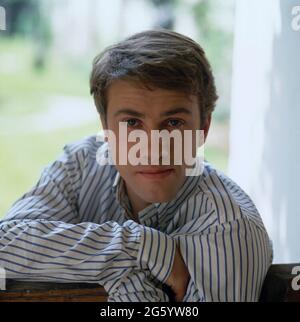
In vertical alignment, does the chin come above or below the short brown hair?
below

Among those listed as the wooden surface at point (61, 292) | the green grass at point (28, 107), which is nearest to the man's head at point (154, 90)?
the wooden surface at point (61, 292)

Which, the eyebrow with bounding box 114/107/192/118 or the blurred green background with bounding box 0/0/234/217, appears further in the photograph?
the blurred green background with bounding box 0/0/234/217

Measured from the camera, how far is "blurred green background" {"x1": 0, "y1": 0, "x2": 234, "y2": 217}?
3.68m

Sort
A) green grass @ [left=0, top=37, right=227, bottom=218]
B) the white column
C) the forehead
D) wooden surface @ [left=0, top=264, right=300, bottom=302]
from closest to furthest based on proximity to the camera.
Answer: wooden surface @ [left=0, top=264, right=300, bottom=302]
the forehead
the white column
green grass @ [left=0, top=37, right=227, bottom=218]

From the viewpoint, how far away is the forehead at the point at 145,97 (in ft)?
3.42

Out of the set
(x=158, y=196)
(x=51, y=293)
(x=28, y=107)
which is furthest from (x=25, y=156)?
(x=51, y=293)

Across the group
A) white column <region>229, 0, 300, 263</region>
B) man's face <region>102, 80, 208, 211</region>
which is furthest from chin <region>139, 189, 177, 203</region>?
white column <region>229, 0, 300, 263</region>

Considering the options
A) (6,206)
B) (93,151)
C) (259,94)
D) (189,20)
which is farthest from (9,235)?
(189,20)

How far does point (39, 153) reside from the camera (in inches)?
135

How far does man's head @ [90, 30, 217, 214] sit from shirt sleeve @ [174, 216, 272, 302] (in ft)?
0.46

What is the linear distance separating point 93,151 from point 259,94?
2.28 ft

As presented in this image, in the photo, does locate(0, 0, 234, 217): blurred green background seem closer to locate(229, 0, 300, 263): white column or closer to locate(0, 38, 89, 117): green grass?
locate(0, 38, 89, 117): green grass

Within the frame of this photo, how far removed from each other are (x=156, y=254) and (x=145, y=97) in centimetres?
29

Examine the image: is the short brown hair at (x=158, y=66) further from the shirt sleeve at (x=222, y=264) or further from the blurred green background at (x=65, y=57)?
the blurred green background at (x=65, y=57)
